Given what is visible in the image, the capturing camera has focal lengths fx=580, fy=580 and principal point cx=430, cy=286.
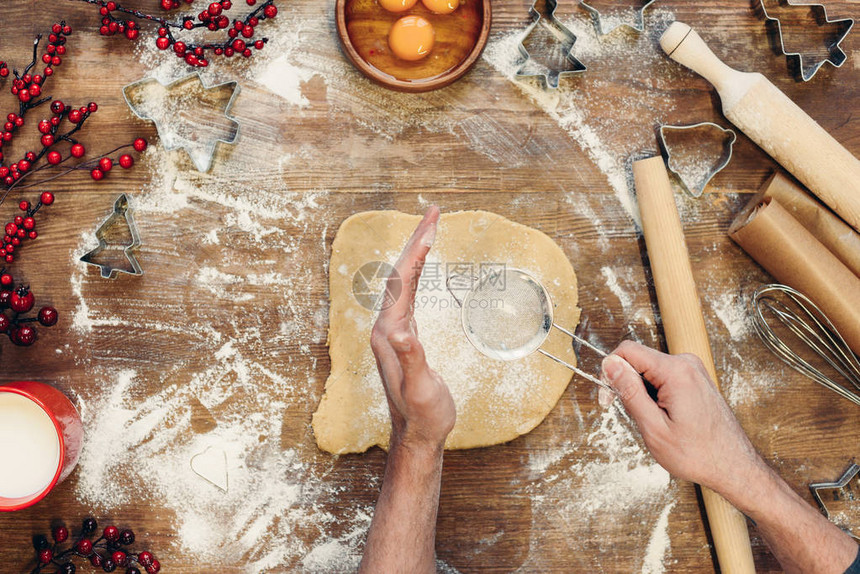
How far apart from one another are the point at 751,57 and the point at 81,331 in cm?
173

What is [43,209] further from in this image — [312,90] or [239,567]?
[239,567]

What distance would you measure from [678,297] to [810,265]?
0.28 meters

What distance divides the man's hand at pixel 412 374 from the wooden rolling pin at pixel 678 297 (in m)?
0.51

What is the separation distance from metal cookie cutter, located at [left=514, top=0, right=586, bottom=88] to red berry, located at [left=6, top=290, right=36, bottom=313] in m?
1.24

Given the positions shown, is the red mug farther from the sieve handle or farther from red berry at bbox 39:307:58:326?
the sieve handle

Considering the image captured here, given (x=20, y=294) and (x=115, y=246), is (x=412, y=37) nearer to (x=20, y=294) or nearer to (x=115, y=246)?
(x=115, y=246)

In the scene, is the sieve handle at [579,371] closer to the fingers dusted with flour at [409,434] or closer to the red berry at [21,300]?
the fingers dusted with flour at [409,434]

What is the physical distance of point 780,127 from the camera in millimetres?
1295

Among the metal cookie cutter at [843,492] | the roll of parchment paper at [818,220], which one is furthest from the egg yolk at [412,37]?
the metal cookie cutter at [843,492]

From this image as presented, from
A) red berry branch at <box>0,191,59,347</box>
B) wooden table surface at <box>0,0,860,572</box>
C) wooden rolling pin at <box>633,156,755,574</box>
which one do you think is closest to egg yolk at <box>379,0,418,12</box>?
wooden table surface at <box>0,0,860,572</box>

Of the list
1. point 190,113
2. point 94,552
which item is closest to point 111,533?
point 94,552

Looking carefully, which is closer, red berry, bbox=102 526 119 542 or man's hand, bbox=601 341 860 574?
man's hand, bbox=601 341 860 574

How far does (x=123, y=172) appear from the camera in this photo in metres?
1.37

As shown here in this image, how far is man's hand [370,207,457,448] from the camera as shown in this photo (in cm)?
110
